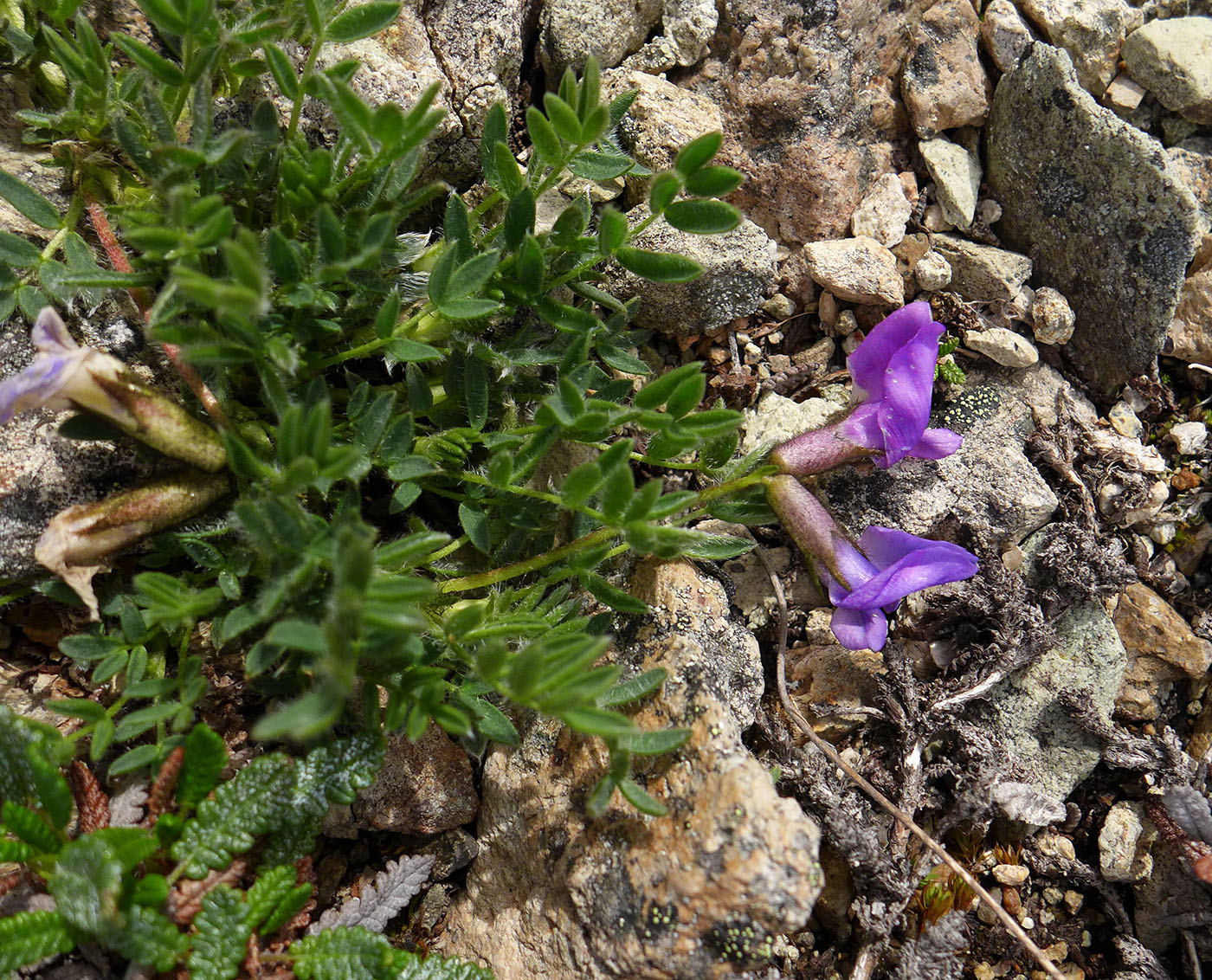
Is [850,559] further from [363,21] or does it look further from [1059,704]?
[363,21]

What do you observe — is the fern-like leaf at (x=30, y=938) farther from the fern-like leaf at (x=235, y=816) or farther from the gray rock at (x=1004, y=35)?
the gray rock at (x=1004, y=35)

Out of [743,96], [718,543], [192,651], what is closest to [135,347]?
[192,651]

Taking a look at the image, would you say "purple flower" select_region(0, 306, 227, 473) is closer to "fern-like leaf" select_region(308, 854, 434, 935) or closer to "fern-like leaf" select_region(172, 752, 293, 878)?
"fern-like leaf" select_region(172, 752, 293, 878)

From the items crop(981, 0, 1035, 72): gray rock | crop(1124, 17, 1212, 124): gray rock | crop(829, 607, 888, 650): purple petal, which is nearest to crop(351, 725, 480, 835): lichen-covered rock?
crop(829, 607, 888, 650): purple petal

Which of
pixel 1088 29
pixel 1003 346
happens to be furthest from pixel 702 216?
pixel 1088 29

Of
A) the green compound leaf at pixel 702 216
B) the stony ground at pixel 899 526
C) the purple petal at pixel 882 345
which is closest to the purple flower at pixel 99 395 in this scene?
the stony ground at pixel 899 526

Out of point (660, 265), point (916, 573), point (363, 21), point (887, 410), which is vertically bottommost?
point (916, 573)
